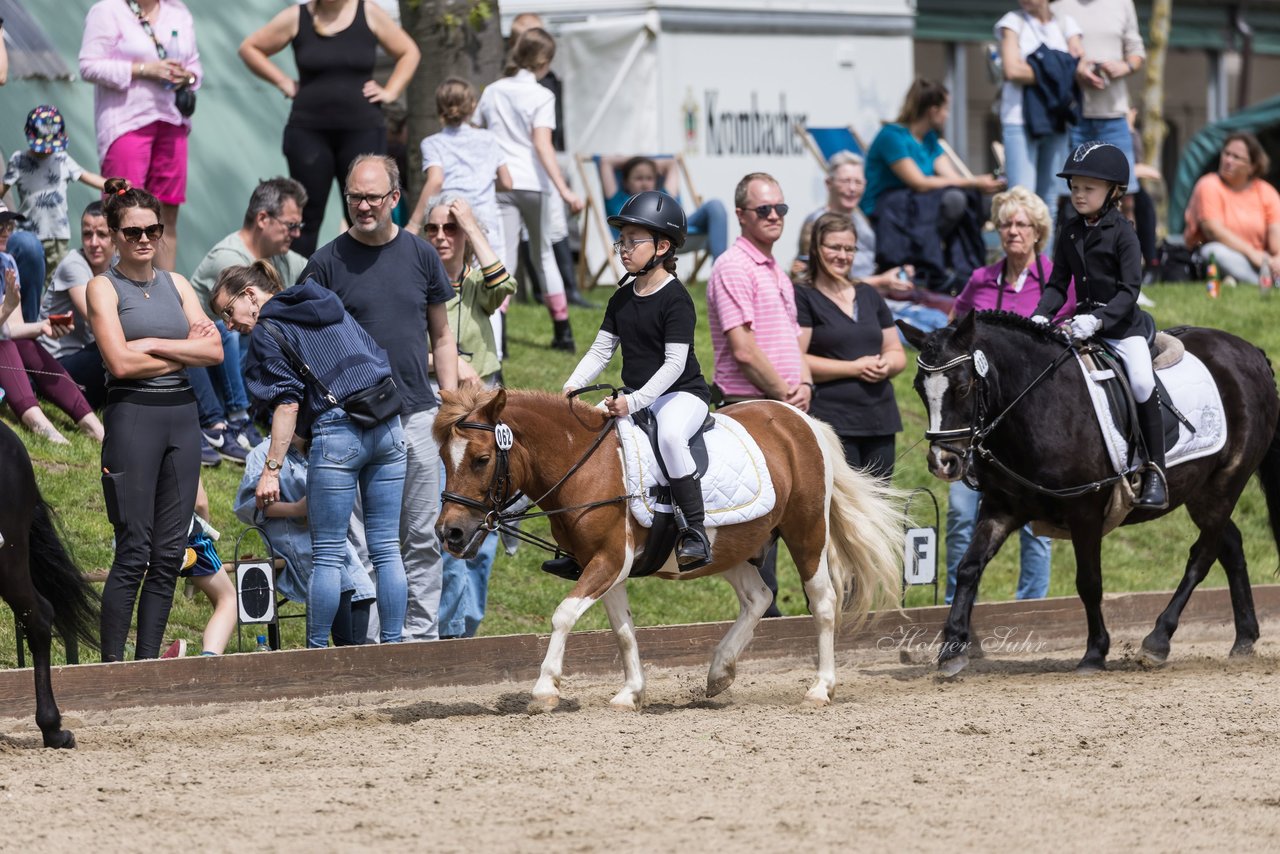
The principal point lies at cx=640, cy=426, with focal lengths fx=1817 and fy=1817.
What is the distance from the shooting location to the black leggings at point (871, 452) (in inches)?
370

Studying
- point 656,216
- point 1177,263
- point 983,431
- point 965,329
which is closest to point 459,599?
point 656,216

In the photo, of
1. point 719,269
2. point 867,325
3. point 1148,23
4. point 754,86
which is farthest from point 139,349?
point 1148,23

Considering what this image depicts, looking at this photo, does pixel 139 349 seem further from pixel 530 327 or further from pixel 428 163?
pixel 530 327

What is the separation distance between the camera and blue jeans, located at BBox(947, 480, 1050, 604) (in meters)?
9.87

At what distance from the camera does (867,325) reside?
9.43m

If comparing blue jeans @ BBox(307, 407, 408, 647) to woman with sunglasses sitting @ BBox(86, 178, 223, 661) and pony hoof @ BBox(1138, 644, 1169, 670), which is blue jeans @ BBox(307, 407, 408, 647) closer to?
woman with sunglasses sitting @ BBox(86, 178, 223, 661)

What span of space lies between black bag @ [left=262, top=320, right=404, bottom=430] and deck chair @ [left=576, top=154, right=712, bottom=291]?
7939mm

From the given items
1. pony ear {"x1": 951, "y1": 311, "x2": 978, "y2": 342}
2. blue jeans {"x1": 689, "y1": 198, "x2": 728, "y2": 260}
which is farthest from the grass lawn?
pony ear {"x1": 951, "y1": 311, "x2": 978, "y2": 342}

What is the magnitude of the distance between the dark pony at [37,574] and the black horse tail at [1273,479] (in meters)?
6.41

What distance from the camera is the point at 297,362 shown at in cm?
770

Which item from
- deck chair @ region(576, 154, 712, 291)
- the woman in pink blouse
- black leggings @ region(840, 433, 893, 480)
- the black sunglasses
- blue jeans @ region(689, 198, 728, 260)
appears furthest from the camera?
deck chair @ region(576, 154, 712, 291)

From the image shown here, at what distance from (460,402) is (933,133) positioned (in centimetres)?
712

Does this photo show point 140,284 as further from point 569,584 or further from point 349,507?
point 569,584

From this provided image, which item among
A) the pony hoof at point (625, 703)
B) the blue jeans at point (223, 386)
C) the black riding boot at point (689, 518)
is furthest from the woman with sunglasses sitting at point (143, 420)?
the blue jeans at point (223, 386)
